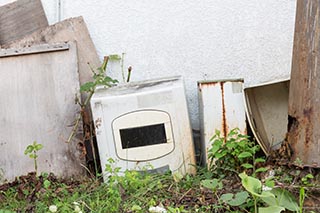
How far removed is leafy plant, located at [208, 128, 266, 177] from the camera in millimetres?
2904

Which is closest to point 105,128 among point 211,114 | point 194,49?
point 211,114

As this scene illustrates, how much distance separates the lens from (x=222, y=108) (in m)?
3.23

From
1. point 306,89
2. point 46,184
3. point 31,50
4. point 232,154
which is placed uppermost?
point 31,50

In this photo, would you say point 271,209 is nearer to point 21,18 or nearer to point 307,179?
point 307,179

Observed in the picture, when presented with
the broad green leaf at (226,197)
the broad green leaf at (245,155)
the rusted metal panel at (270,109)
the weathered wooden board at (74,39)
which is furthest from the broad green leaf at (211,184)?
the weathered wooden board at (74,39)

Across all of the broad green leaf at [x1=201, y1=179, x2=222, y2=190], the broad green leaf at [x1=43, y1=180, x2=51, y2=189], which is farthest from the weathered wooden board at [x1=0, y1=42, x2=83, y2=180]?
the broad green leaf at [x1=201, y1=179, x2=222, y2=190]

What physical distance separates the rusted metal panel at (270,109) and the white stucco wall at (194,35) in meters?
0.26

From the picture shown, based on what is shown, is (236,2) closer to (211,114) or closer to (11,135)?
(211,114)

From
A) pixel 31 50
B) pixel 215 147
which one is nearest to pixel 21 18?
pixel 31 50

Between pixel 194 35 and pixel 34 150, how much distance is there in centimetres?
141

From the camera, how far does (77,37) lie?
355 cm

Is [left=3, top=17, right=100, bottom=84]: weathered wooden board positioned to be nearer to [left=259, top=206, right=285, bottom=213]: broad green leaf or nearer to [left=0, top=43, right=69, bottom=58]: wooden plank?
[left=0, top=43, right=69, bottom=58]: wooden plank

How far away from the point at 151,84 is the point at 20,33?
113 cm

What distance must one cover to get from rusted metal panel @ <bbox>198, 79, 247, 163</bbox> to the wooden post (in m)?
0.60
